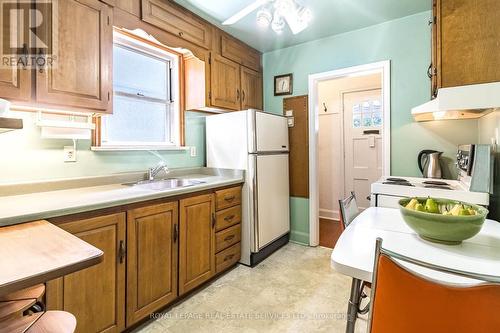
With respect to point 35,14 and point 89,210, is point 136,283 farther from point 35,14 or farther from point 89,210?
point 35,14

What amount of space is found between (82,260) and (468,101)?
1805mm

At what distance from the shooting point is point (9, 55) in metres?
Answer: 1.33

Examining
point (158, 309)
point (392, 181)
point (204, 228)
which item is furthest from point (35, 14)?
point (392, 181)

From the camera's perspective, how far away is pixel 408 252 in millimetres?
987

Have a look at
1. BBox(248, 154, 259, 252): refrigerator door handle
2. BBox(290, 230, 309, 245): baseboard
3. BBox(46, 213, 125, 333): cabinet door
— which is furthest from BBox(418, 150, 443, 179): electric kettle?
BBox(46, 213, 125, 333): cabinet door

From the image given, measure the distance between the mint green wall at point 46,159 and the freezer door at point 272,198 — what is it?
114 cm

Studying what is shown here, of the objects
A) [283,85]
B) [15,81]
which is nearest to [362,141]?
[283,85]

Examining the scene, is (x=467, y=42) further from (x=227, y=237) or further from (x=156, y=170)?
(x=156, y=170)

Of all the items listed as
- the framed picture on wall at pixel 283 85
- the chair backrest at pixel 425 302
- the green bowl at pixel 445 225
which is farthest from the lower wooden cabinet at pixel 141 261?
the framed picture on wall at pixel 283 85

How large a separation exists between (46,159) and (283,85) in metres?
2.58

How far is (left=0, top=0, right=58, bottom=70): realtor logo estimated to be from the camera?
1321 millimetres

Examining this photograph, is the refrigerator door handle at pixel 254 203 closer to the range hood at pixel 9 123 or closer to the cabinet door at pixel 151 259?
the cabinet door at pixel 151 259

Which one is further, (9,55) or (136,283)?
(136,283)

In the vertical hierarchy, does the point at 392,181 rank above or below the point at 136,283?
above
